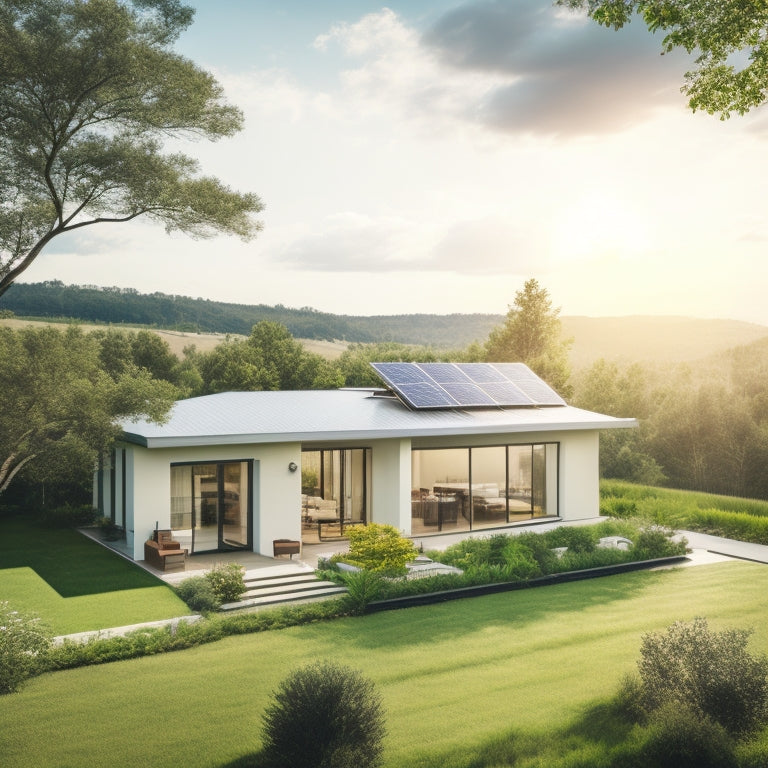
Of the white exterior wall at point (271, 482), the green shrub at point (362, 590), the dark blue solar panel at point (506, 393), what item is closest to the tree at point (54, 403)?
the white exterior wall at point (271, 482)

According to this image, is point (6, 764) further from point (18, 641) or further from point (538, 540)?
point (538, 540)

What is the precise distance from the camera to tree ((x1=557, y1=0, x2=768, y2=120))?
9.19m

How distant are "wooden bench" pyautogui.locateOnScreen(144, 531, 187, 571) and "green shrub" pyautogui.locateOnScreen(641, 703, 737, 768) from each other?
945 cm

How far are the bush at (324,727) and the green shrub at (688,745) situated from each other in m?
2.73

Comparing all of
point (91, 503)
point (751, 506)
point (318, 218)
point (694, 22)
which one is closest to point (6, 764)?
point (694, 22)

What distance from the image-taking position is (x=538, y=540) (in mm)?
14625

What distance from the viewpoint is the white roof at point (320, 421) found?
14875 millimetres

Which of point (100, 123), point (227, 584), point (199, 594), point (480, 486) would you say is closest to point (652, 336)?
point (480, 486)

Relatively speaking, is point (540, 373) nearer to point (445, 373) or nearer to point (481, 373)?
point (481, 373)

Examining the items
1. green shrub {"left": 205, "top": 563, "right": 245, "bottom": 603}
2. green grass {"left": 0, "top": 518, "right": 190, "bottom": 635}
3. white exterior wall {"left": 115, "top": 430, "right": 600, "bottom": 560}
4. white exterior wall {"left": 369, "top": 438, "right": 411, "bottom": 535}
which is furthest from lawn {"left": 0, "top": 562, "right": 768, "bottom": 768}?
white exterior wall {"left": 115, "top": 430, "right": 600, "bottom": 560}

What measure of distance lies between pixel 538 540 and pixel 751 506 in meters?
7.98

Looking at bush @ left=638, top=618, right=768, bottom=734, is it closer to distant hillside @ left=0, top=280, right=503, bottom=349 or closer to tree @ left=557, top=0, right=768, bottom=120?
tree @ left=557, top=0, right=768, bottom=120

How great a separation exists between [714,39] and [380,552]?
958cm

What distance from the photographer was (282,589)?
1296 cm
